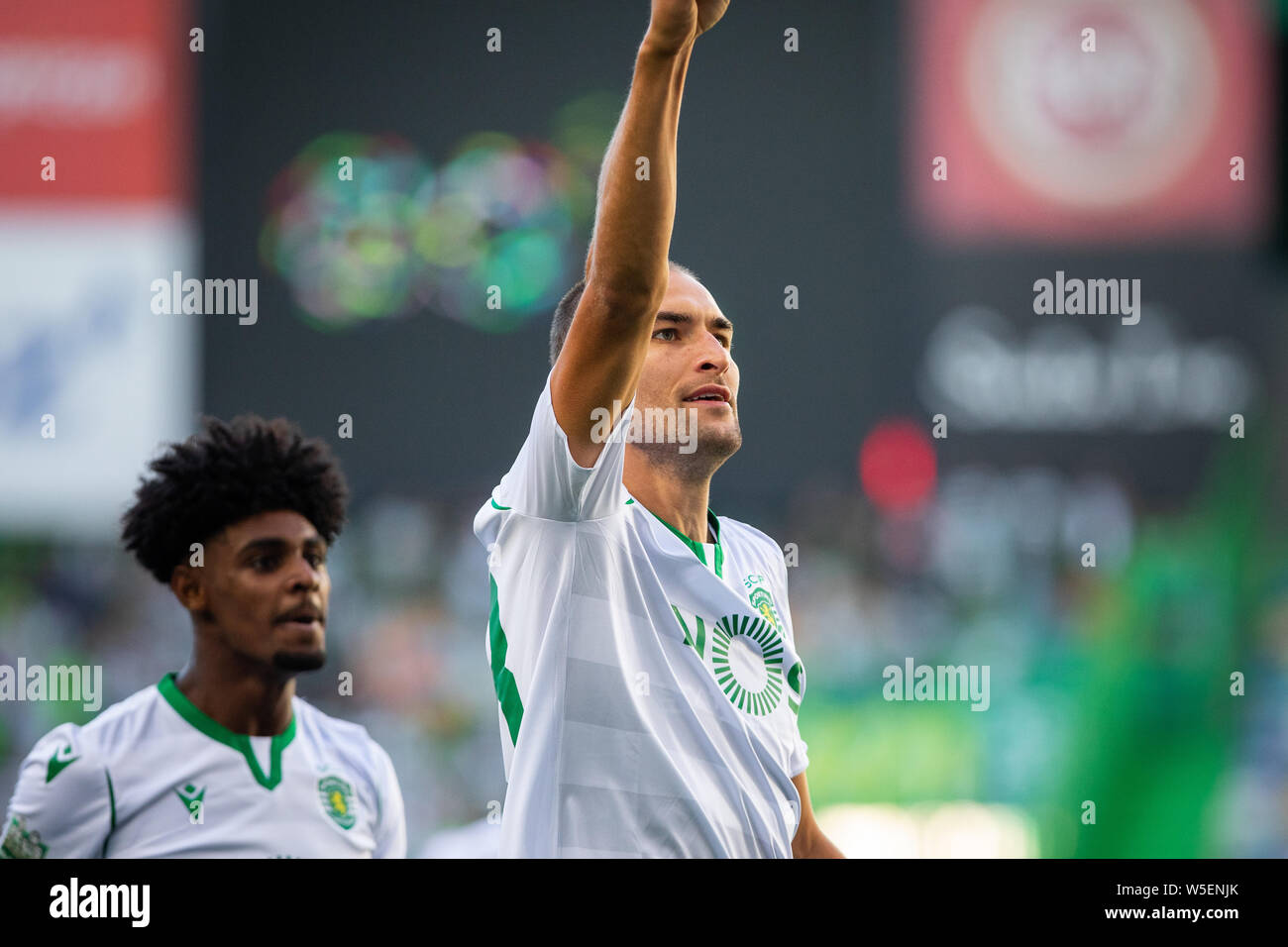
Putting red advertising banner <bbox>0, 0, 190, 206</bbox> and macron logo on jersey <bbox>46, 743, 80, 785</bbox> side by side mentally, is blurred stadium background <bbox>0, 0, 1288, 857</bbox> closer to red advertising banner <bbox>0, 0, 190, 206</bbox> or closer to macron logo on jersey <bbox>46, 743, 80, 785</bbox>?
red advertising banner <bbox>0, 0, 190, 206</bbox>

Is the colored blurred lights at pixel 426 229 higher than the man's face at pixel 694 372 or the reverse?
higher

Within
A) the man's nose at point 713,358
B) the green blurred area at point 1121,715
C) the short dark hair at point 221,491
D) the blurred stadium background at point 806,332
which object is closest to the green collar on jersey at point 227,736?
the short dark hair at point 221,491

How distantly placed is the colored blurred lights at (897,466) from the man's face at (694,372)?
812 centimetres

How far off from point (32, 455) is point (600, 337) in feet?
31.3

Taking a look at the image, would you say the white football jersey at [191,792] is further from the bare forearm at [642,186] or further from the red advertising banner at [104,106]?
the red advertising banner at [104,106]

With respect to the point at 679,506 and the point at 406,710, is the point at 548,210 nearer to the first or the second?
the point at 406,710

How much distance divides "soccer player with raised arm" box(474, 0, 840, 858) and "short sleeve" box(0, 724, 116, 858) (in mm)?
1397

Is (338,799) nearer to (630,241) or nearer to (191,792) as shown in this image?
(191,792)

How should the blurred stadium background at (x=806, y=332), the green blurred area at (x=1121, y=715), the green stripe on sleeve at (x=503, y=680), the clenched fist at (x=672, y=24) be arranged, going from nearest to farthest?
the clenched fist at (x=672, y=24), the green stripe on sleeve at (x=503, y=680), the green blurred area at (x=1121, y=715), the blurred stadium background at (x=806, y=332)

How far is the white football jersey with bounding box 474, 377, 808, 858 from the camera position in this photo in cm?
277

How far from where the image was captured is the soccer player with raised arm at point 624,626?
8.60ft

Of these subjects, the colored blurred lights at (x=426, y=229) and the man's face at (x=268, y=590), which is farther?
the colored blurred lights at (x=426, y=229)

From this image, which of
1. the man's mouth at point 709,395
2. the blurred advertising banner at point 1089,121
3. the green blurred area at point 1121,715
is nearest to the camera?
the man's mouth at point 709,395

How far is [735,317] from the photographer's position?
37.6 feet
